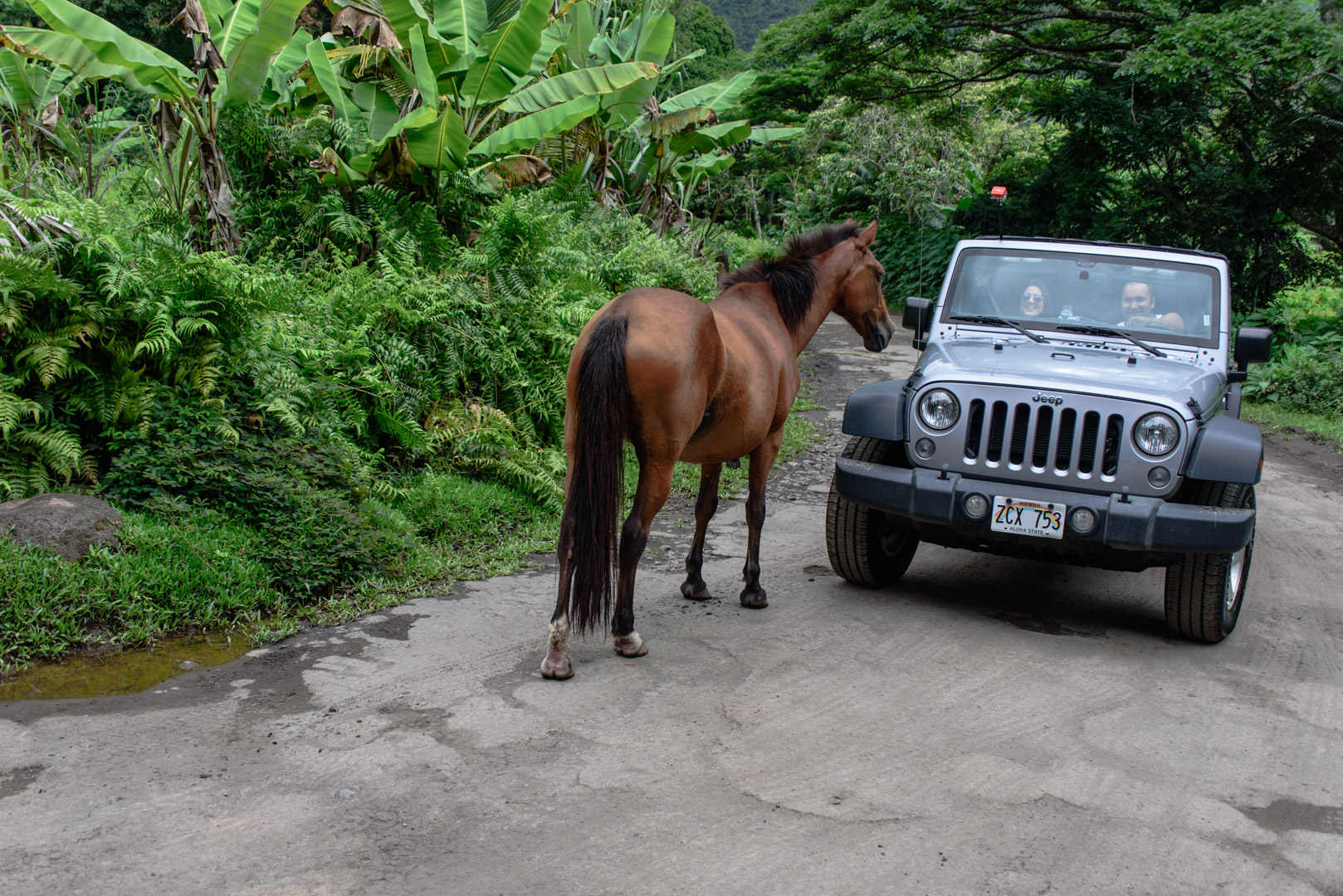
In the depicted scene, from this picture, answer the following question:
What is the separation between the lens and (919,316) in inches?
260

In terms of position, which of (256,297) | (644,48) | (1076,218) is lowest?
(256,297)

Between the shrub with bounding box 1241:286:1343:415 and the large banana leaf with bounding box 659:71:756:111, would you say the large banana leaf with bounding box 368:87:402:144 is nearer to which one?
the large banana leaf with bounding box 659:71:756:111

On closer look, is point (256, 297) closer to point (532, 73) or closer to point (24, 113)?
point (532, 73)

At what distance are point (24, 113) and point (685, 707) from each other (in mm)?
8880

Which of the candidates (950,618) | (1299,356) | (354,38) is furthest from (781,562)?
(1299,356)

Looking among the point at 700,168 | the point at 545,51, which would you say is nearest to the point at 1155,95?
the point at 700,168

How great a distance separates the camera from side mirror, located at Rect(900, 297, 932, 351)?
6.55 meters

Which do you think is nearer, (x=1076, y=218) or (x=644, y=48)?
(x=644, y=48)

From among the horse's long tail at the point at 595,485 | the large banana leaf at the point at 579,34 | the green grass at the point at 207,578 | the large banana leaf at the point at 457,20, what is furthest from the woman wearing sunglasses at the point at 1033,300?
the large banana leaf at the point at 579,34

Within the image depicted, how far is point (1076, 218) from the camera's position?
19.0m

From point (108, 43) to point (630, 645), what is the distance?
17.9 ft

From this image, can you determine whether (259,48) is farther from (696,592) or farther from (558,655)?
(558,655)

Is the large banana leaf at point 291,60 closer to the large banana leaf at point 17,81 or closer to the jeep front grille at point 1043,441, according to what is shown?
the large banana leaf at point 17,81

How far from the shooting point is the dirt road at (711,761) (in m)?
2.88
